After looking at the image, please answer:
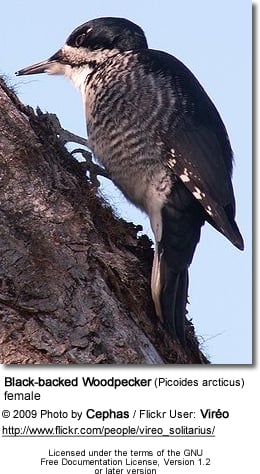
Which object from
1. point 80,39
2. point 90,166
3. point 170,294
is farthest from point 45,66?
point 170,294

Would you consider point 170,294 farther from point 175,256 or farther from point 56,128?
point 56,128

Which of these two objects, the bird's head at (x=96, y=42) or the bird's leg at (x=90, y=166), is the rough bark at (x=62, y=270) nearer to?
the bird's leg at (x=90, y=166)

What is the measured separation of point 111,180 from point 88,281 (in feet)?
4.22

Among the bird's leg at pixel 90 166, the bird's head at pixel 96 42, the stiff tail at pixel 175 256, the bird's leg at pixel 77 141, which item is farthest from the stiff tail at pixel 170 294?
the bird's head at pixel 96 42

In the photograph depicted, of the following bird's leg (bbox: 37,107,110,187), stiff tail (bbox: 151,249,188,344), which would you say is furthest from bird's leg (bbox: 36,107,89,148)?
stiff tail (bbox: 151,249,188,344)

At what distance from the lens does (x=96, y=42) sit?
197 inches

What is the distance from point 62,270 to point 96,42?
1843 millimetres

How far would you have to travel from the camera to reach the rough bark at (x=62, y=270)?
3.39 metres

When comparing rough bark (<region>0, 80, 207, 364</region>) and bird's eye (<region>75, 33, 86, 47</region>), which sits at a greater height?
bird's eye (<region>75, 33, 86, 47</region>)

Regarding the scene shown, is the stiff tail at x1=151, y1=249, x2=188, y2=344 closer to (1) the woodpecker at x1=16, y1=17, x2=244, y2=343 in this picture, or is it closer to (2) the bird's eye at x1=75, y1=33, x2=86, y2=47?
(1) the woodpecker at x1=16, y1=17, x2=244, y2=343

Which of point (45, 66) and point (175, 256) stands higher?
point (45, 66)

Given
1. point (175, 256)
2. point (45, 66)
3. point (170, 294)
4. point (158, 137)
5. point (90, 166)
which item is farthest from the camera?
point (45, 66)

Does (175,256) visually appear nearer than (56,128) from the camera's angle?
Yes

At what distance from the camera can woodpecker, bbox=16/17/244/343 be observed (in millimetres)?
4199
